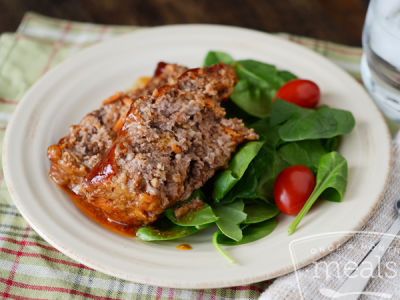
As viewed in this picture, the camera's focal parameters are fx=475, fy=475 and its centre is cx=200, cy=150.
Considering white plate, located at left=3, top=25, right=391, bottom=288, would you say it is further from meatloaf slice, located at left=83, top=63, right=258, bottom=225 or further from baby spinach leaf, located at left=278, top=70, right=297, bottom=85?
meatloaf slice, located at left=83, top=63, right=258, bottom=225

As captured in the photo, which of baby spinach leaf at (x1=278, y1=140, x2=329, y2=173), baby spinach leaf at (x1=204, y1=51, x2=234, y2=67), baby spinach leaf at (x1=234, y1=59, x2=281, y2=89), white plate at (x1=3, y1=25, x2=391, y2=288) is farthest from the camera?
baby spinach leaf at (x1=204, y1=51, x2=234, y2=67)

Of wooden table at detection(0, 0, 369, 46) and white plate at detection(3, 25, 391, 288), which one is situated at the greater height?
white plate at detection(3, 25, 391, 288)

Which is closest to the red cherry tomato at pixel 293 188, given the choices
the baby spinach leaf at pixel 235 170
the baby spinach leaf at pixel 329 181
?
the baby spinach leaf at pixel 329 181

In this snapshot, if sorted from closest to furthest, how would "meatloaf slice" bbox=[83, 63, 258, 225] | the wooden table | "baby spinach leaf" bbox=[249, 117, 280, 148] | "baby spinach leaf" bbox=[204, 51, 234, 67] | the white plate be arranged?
the white plate
"meatloaf slice" bbox=[83, 63, 258, 225]
"baby spinach leaf" bbox=[249, 117, 280, 148]
"baby spinach leaf" bbox=[204, 51, 234, 67]
the wooden table

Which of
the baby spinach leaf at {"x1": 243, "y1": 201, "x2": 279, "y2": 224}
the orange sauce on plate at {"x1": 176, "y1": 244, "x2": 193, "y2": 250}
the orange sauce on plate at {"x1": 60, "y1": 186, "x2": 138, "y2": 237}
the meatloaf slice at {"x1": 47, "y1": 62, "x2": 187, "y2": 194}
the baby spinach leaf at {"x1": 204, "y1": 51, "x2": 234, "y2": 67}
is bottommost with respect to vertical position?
the orange sauce on plate at {"x1": 60, "y1": 186, "x2": 138, "y2": 237}

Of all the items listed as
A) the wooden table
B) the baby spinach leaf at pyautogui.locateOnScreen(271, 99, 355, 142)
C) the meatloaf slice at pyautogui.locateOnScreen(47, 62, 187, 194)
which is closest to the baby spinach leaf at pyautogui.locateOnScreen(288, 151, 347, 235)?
the baby spinach leaf at pyautogui.locateOnScreen(271, 99, 355, 142)

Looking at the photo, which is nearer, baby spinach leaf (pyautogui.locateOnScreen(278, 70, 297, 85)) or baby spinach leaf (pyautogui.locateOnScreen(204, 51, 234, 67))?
baby spinach leaf (pyautogui.locateOnScreen(278, 70, 297, 85))

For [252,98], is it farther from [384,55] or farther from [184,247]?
[184,247]
